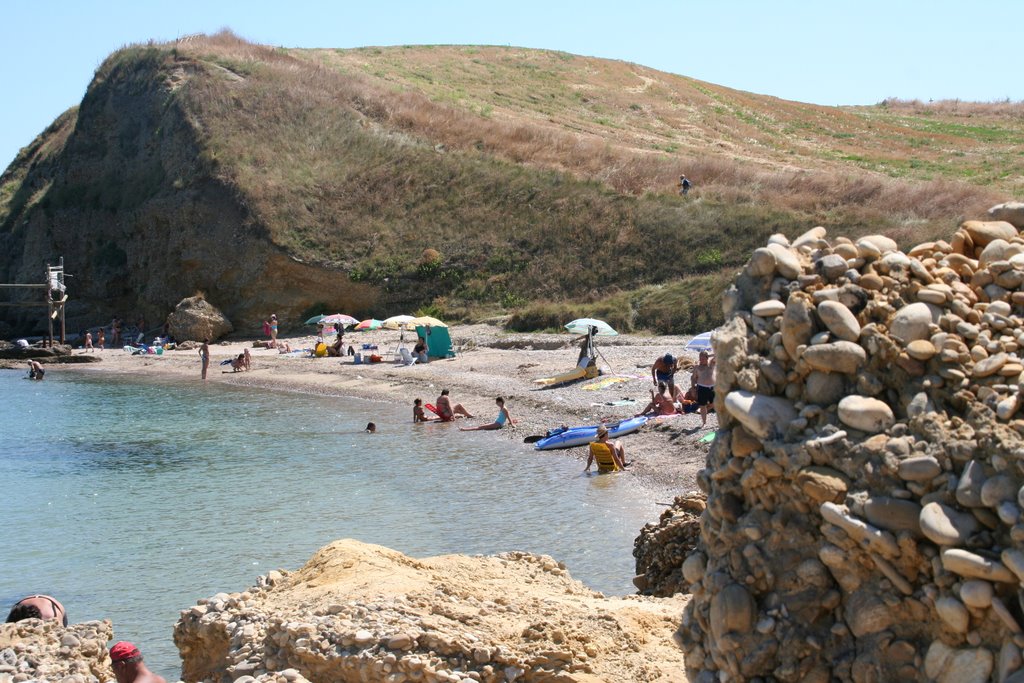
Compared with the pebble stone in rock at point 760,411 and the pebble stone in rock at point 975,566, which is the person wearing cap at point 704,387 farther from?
the pebble stone in rock at point 975,566

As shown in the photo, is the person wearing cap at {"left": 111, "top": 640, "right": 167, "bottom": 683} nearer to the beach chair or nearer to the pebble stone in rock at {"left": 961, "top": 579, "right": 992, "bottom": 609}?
the pebble stone in rock at {"left": 961, "top": 579, "right": 992, "bottom": 609}

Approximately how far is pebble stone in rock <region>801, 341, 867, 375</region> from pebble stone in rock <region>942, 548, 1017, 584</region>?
0.99m

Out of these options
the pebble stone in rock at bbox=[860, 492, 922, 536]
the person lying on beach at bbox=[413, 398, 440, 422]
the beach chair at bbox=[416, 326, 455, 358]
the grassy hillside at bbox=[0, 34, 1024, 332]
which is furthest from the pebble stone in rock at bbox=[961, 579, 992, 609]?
the beach chair at bbox=[416, 326, 455, 358]

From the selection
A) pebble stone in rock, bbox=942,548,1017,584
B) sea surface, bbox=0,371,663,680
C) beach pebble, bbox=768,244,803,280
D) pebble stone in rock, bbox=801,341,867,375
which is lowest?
sea surface, bbox=0,371,663,680

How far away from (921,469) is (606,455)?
13654mm

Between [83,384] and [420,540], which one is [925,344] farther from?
[83,384]

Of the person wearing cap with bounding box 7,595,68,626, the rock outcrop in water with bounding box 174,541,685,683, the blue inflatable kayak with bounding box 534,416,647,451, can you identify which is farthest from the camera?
the blue inflatable kayak with bounding box 534,416,647,451

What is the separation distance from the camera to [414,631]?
6.75m

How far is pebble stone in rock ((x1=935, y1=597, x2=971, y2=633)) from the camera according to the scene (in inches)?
164

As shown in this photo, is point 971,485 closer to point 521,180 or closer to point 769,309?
point 769,309

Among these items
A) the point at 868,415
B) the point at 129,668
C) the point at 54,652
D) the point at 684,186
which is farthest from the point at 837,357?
the point at 684,186

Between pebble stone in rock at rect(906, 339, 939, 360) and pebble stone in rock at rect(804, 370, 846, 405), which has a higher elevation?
pebble stone in rock at rect(906, 339, 939, 360)

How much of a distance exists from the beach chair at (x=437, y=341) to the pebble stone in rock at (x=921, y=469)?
29.2 m

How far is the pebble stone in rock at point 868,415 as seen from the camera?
184 inches
